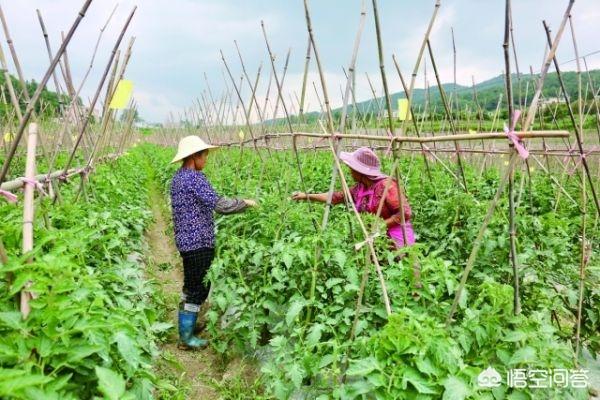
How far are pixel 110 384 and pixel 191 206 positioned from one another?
2.22 m

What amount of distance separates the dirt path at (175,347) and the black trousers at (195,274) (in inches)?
16.9

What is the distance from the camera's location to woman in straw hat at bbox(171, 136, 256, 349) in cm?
347

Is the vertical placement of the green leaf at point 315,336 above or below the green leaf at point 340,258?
below

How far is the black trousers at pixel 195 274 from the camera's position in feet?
11.8

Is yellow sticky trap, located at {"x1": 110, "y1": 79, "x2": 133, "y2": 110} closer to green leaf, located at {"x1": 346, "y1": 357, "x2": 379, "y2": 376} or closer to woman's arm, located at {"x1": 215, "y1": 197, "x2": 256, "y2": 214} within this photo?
woman's arm, located at {"x1": 215, "y1": 197, "x2": 256, "y2": 214}

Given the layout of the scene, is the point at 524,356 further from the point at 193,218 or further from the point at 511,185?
the point at 193,218

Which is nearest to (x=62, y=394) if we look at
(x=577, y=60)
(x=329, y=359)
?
(x=329, y=359)

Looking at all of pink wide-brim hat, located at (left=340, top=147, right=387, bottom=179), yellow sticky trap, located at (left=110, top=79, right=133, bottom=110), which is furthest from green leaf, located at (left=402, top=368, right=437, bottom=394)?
yellow sticky trap, located at (left=110, top=79, right=133, bottom=110)

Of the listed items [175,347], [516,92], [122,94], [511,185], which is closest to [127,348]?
[511,185]

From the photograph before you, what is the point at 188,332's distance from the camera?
11.7 feet

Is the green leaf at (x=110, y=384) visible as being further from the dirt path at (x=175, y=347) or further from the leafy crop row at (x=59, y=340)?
the dirt path at (x=175, y=347)

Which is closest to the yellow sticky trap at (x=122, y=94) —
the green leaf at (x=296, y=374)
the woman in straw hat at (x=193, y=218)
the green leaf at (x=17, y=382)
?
the woman in straw hat at (x=193, y=218)

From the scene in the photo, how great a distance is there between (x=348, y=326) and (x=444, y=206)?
1.69 meters

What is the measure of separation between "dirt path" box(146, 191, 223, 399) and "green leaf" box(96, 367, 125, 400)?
769 mm
